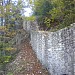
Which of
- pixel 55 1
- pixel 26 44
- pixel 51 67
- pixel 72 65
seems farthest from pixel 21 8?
pixel 72 65

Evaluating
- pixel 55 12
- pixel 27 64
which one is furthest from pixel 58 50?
pixel 55 12

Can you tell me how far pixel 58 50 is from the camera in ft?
45.6

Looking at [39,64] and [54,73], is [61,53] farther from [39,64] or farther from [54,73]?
[39,64]

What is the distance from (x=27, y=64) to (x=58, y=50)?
14.5 ft

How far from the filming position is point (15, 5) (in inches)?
840

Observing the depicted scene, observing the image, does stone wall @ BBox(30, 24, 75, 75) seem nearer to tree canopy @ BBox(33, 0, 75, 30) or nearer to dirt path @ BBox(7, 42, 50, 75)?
dirt path @ BBox(7, 42, 50, 75)

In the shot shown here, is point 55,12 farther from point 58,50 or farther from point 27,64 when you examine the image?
point 58,50

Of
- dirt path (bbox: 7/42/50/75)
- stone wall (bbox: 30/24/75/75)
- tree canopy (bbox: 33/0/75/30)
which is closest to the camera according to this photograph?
stone wall (bbox: 30/24/75/75)

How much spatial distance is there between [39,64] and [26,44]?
412 centimetres

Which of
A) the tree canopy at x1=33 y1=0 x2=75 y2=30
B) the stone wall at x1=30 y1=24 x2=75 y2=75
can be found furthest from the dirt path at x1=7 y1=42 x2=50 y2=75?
the tree canopy at x1=33 y1=0 x2=75 y2=30

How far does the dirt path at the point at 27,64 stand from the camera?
1657 cm

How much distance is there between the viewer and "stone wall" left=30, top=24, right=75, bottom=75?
12.2 metres

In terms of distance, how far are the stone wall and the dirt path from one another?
435mm

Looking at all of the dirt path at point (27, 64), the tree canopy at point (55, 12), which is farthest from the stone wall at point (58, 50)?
the tree canopy at point (55, 12)
